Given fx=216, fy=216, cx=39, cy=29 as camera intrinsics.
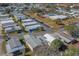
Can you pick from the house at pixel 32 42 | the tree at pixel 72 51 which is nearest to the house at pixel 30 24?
the house at pixel 32 42

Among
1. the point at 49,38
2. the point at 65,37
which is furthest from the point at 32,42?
the point at 65,37

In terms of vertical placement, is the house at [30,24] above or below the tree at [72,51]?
above

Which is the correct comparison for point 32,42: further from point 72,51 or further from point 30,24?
point 72,51

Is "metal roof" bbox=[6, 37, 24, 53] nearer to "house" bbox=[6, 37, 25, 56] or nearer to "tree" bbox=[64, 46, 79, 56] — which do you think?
"house" bbox=[6, 37, 25, 56]

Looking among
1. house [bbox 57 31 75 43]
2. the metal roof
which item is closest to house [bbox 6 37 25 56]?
the metal roof

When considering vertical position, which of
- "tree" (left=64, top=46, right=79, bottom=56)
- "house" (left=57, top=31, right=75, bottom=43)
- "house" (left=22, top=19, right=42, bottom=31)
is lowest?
"tree" (left=64, top=46, right=79, bottom=56)

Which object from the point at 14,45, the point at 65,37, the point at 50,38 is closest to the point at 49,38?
the point at 50,38

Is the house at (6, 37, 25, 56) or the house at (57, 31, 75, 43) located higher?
the house at (57, 31, 75, 43)

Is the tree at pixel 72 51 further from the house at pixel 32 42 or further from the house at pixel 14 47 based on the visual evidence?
the house at pixel 14 47

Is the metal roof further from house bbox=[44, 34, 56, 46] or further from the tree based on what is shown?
the tree

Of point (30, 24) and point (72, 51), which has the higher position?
point (30, 24)
